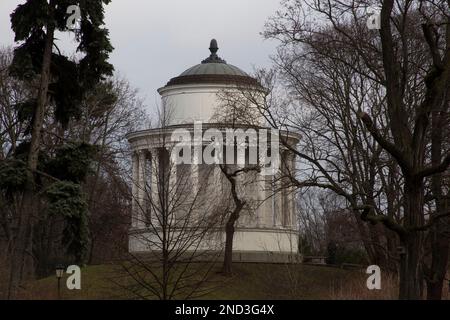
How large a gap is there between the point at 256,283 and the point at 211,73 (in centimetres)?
1574

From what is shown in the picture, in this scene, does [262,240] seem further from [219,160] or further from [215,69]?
[215,69]

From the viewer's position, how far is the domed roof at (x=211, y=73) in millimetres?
56628

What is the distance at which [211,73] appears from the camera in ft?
189

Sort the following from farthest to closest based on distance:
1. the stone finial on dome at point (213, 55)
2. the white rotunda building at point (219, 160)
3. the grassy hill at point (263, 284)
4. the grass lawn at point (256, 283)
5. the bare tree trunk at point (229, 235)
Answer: the stone finial on dome at point (213, 55), the white rotunda building at point (219, 160), the bare tree trunk at point (229, 235), the grass lawn at point (256, 283), the grassy hill at point (263, 284)

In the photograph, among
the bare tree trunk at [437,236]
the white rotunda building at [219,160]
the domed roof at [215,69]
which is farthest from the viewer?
A: the domed roof at [215,69]

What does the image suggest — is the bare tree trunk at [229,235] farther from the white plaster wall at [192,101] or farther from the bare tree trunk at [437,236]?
the bare tree trunk at [437,236]

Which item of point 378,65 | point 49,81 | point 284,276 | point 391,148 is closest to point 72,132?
point 284,276

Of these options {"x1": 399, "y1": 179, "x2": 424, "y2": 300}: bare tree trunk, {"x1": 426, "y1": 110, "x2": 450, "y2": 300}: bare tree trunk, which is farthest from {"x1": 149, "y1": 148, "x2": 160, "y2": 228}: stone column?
{"x1": 426, "y1": 110, "x2": 450, "y2": 300}: bare tree trunk

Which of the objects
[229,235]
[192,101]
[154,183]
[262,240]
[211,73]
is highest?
[211,73]

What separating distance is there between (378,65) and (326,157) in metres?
4.75

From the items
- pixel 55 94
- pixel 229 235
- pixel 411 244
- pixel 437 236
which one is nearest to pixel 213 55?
pixel 229 235

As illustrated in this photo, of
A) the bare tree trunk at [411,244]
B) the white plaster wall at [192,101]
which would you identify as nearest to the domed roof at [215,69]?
the white plaster wall at [192,101]

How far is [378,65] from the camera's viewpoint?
1217 inches

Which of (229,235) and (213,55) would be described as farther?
(213,55)
